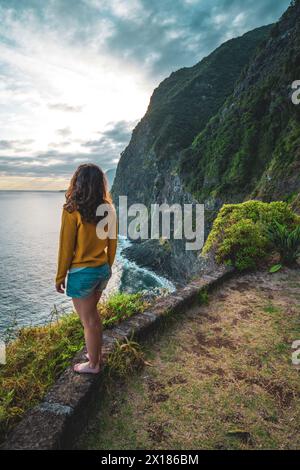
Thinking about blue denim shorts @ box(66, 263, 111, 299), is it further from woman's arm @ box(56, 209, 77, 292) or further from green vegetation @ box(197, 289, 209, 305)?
green vegetation @ box(197, 289, 209, 305)

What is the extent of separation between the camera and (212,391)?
3.55 m

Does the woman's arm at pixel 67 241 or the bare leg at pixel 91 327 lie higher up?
the woman's arm at pixel 67 241

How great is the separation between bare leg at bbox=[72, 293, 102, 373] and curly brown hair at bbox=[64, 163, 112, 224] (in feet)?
2.73

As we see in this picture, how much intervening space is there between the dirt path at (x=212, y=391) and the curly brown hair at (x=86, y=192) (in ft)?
6.48

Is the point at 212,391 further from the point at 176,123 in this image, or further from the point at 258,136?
the point at 176,123

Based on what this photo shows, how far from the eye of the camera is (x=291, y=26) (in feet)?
136

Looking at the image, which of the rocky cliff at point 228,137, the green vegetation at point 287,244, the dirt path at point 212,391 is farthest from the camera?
the rocky cliff at point 228,137

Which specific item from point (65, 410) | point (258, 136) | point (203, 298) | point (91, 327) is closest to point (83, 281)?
point (91, 327)

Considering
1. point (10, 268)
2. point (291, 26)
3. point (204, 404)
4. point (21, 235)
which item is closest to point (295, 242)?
point (204, 404)

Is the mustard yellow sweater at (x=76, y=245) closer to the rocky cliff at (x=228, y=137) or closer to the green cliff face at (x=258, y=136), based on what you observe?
the rocky cliff at (x=228, y=137)

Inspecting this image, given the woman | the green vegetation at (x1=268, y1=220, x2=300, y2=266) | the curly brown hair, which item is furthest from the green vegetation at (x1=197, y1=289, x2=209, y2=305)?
the curly brown hair

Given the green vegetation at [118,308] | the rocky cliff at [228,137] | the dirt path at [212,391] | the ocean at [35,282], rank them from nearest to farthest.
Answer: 1. the dirt path at [212,391]
2. the green vegetation at [118,308]
3. the rocky cliff at [228,137]
4. the ocean at [35,282]

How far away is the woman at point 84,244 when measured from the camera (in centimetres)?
318

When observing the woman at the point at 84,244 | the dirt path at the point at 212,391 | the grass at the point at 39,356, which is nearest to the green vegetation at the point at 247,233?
the dirt path at the point at 212,391
